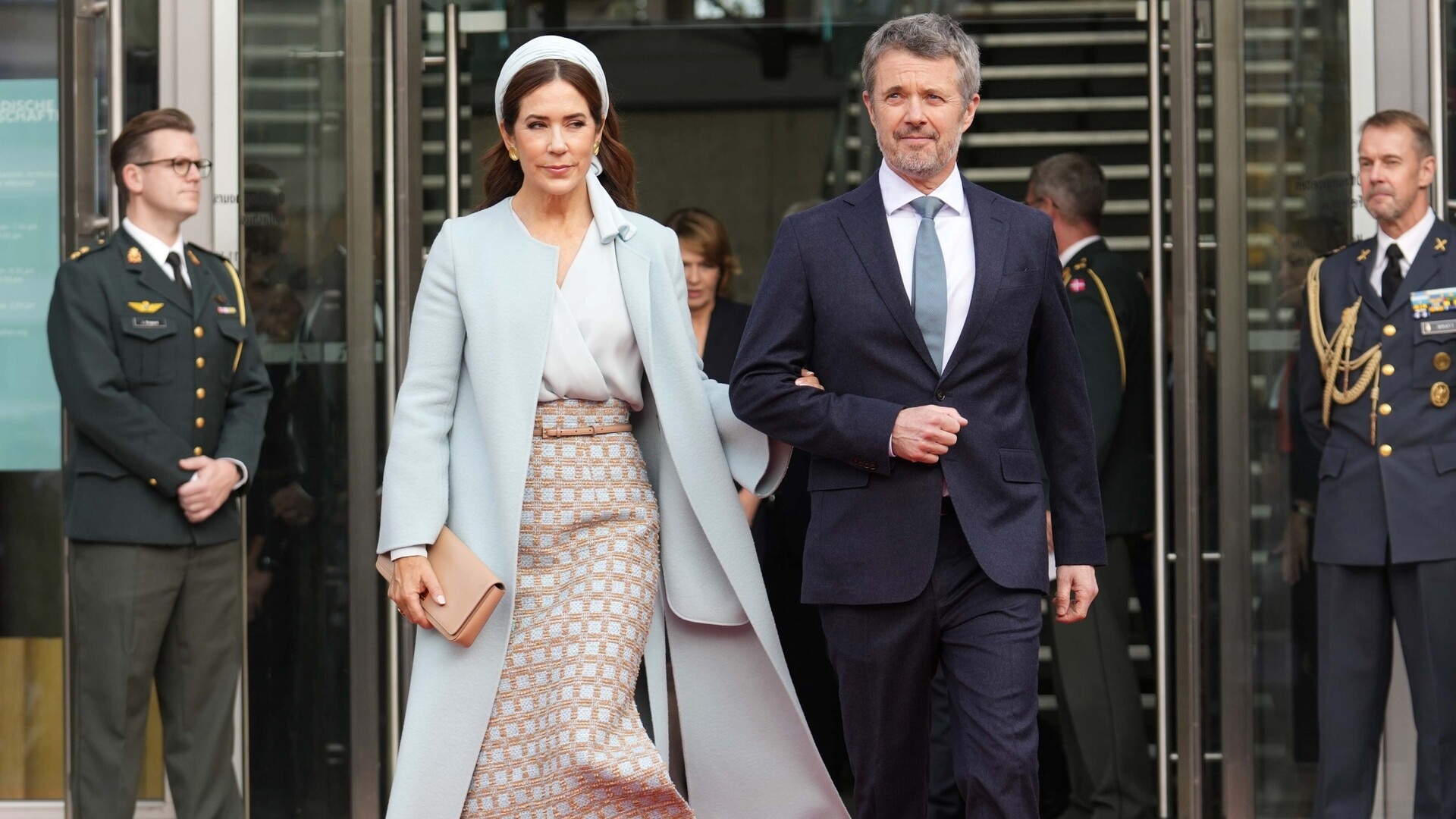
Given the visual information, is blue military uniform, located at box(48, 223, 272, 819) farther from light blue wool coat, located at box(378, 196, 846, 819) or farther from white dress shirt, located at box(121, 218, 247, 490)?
light blue wool coat, located at box(378, 196, 846, 819)

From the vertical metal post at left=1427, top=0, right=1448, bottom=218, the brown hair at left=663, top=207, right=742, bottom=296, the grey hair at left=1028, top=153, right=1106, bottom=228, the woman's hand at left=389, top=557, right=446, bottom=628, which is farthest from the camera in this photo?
the grey hair at left=1028, top=153, right=1106, bottom=228

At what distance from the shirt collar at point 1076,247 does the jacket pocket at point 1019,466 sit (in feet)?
8.53

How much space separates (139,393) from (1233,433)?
10.4 ft

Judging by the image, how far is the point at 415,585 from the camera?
3.78 m

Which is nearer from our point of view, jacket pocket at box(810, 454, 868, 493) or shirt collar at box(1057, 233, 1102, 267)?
jacket pocket at box(810, 454, 868, 493)

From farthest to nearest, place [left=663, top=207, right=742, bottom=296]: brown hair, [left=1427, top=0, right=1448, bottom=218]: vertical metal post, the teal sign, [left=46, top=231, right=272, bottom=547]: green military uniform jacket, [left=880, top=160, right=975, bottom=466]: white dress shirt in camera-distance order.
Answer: [left=663, top=207, right=742, bottom=296]: brown hair, the teal sign, [left=1427, top=0, right=1448, bottom=218]: vertical metal post, [left=46, top=231, right=272, bottom=547]: green military uniform jacket, [left=880, top=160, right=975, bottom=466]: white dress shirt

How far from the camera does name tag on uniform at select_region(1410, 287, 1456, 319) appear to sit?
5066mm

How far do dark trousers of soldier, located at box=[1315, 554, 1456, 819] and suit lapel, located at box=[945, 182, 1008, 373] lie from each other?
187 centimetres

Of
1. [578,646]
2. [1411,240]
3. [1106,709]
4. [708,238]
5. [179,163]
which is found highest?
[179,163]

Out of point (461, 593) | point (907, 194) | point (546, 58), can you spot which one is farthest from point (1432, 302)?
point (461, 593)

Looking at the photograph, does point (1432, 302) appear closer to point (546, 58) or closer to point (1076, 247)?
point (1076, 247)

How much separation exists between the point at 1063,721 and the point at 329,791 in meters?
2.39

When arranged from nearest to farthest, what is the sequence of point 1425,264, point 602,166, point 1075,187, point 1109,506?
1. point 602,166
2. point 1425,264
3. point 1109,506
4. point 1075,187

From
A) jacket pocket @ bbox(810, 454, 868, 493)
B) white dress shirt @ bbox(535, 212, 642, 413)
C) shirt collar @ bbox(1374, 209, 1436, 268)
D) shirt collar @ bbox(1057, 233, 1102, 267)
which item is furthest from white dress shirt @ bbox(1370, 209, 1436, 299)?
white dress shirt @ bbox(535, 212, 642, 413)
